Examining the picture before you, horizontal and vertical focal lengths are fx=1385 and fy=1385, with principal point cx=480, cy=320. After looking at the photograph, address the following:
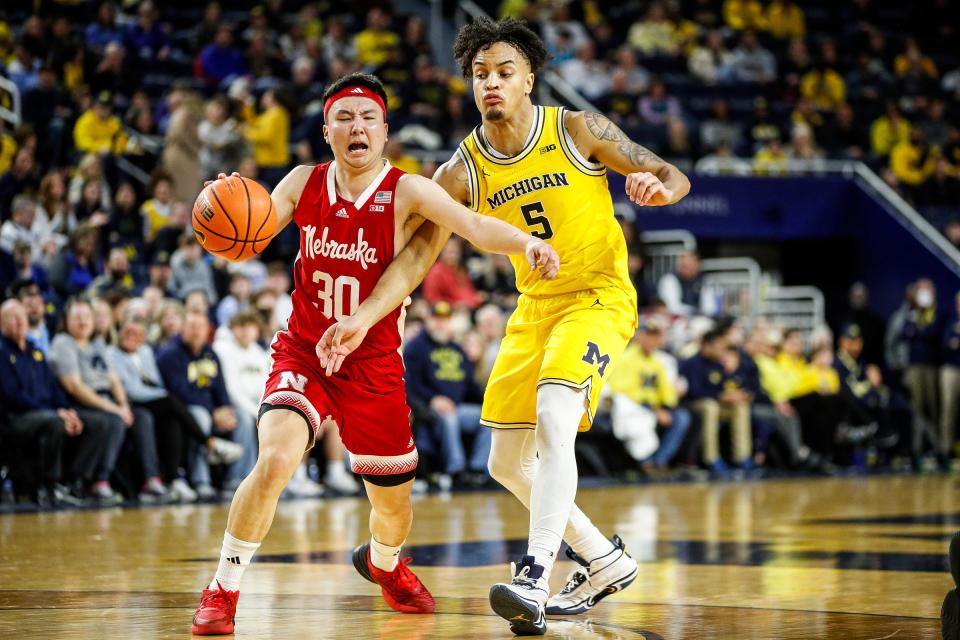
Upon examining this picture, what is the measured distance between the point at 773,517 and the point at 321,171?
5179 mm

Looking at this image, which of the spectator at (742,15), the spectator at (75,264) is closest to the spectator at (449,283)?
the spectator at (75,264)

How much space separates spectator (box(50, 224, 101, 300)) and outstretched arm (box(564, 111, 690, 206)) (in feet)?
23.4

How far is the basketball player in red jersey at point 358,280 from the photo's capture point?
5250mm

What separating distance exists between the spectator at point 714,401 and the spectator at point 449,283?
92.5 inches

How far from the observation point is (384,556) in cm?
552

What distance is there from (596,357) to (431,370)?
283 inches

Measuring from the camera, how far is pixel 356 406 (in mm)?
5266

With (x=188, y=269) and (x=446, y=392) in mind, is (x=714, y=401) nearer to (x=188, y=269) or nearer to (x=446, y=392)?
(x=446, y=392)

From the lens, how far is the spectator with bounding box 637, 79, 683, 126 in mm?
17938

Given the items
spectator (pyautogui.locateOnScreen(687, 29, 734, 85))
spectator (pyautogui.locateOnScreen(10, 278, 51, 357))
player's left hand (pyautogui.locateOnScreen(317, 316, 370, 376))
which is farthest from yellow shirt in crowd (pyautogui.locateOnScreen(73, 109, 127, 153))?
player's left hand (pyautogui.locateOnScreen(317, 316, 370, 376))

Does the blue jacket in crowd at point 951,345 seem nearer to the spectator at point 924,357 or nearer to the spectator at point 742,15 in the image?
the spectator at point 924,357

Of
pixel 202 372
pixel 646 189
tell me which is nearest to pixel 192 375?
pixel 202 372

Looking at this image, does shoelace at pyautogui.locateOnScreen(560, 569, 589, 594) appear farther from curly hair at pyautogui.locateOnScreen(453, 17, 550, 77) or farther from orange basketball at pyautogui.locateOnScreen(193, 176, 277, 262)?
curly hair at pyautogui.locateOnScreen(453, 17, 550, 77)

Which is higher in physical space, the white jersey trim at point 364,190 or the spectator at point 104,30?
the spectator at point 104,30
